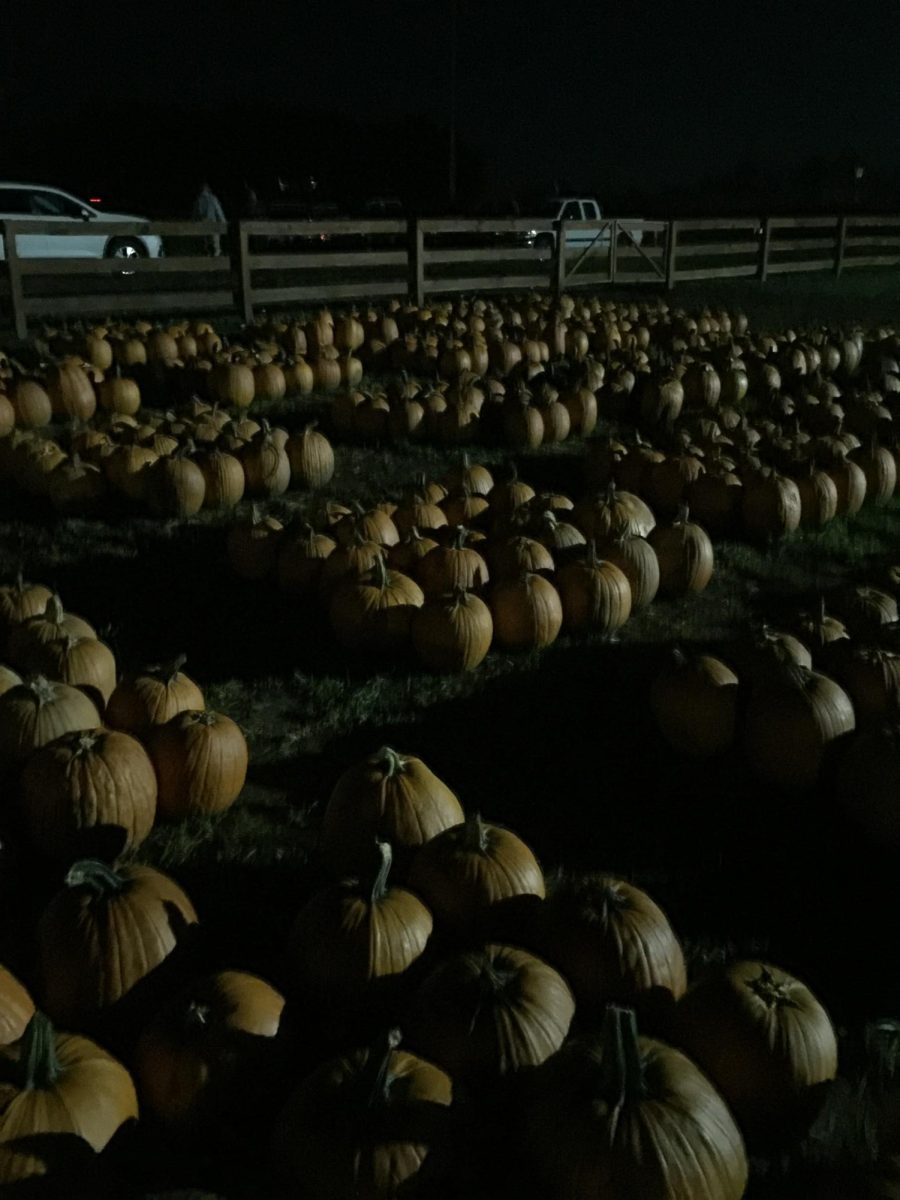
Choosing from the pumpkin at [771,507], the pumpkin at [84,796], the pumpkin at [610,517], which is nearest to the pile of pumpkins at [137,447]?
the pumpkin at [610,517]

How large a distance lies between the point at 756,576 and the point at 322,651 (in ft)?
7.85

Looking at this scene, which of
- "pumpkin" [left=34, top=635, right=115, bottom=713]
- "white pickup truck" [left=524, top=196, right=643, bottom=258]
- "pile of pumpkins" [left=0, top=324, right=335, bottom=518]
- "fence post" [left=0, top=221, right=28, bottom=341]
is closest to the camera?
"pumpkin" [left=34, top=635, right=115, bottom=713]

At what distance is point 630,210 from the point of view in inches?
2282

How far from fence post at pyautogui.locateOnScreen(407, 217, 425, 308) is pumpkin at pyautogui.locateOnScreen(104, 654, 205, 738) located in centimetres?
1108

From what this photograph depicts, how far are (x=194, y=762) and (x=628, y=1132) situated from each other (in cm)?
186

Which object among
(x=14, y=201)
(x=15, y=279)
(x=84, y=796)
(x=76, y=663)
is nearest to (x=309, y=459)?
(x=76, y=663)

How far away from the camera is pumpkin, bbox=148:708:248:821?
348cm

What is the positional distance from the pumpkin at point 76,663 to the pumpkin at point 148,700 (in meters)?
0.17

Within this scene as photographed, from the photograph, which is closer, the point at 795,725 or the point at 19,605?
the point at 795,725

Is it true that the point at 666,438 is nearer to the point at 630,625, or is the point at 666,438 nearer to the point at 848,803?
the point at 630,625

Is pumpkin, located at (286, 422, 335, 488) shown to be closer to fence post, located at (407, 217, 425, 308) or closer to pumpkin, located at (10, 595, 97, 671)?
pumpkin, located at (10, 595, 97, 671)

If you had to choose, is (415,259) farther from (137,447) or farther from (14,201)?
(14,201)

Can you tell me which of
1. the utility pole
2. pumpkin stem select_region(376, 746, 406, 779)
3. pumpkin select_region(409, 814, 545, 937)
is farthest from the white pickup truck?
pumpkin select_region(409, 814, 545, 937)

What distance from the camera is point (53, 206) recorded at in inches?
764
